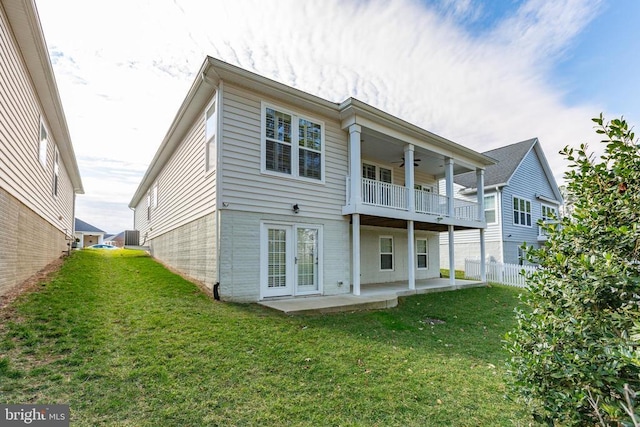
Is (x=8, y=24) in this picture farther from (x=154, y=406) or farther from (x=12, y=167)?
(x=154, y=406)

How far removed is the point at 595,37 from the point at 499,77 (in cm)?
269

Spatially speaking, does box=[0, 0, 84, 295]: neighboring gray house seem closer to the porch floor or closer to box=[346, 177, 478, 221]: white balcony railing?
the porch floor

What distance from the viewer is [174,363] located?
4047 millimetres

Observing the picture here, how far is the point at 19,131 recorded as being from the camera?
673 centimetres

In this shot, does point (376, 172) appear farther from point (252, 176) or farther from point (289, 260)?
point (252, 176)

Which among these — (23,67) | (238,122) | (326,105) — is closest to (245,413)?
(238,122)

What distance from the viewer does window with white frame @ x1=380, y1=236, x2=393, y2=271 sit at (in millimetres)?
12969

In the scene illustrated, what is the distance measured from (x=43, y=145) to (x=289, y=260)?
8419 mm

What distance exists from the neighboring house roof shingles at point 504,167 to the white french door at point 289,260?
14.2m

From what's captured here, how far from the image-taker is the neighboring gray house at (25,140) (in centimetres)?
558

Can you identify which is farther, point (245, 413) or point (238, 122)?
point (238, 122)

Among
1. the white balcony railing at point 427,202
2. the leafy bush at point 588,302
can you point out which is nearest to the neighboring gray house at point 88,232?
the white balcony railing at point 427,202

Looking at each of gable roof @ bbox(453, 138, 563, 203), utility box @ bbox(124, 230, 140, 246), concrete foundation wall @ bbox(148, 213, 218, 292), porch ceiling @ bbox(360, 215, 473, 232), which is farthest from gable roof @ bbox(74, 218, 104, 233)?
gable roof @ bbox(453, 138, 563, 203)

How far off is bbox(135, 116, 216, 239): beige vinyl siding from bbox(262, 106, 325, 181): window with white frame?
169 cm
